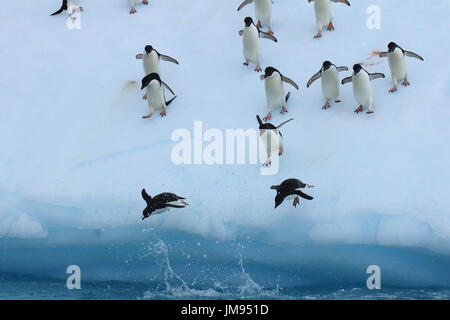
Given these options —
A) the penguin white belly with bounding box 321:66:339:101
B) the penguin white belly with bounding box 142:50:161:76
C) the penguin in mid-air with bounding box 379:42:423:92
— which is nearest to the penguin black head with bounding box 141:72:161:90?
the penguin white belly with bounding box 142:50:161:76

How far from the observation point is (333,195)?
6926 millimetres

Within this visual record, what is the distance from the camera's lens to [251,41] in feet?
26.5

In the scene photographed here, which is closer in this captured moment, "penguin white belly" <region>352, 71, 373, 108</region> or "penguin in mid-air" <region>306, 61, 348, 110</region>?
"penguin white belly" <region>352, 71, 373, 108</region>

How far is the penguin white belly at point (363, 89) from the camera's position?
24.3ft

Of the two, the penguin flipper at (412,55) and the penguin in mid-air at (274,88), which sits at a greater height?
the penguin flipper at (412,55)

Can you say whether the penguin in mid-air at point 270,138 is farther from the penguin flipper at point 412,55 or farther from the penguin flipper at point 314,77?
the penguin flipper at point 412,55

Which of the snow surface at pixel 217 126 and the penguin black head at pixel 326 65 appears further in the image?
the penguin black head at pixel 326 65

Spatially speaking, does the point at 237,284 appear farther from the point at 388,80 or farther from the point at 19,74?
the point at 19,74

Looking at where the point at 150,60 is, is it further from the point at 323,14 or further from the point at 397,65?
the point at 397,65

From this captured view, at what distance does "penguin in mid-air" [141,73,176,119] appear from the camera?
25.1ft

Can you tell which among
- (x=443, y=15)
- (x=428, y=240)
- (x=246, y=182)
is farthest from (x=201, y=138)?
(x=443, y=15)

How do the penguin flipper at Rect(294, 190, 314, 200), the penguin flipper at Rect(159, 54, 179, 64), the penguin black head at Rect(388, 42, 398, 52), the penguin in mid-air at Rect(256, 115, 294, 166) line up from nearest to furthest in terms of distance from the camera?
the penguin flipper at Rect(294, 190, 314, 200), the penguin in mid-air at Rect(256, 115, 294, 166), the penguin black head at Rect(388, 42, 398, 52), the penguin flipper at Rect(159, 54, 179, 64)

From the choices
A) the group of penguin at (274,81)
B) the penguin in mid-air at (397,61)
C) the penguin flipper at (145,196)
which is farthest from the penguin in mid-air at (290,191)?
the penguin in mid-air at (397,61)

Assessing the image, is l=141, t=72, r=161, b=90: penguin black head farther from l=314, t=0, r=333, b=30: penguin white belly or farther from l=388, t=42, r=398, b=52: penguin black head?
l=388, t=42, r=398, b=52: penguin black head
